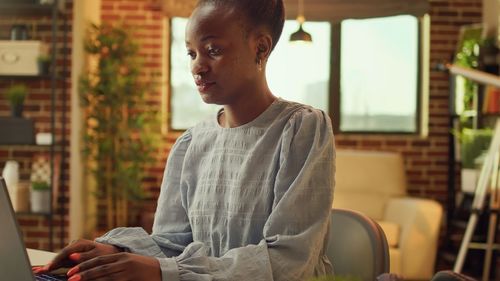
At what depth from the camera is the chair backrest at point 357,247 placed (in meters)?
1.36

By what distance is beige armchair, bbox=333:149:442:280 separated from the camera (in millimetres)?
5652

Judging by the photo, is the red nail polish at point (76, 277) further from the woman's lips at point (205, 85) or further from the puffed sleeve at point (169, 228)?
the woman's lips at point (205, 85)

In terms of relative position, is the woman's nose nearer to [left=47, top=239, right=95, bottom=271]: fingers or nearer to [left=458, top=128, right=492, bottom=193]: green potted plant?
[left=47, top=239, right=95, bottom=271]: fingers

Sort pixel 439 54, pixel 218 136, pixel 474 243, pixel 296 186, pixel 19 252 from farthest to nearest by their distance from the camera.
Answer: pixel 439 54
pixel 474 243
pixel 218 136
pixel 296 186
pixel 19 252

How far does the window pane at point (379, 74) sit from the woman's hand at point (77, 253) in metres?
6.23

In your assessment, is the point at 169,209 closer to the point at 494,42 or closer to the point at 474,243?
the point at 474,243

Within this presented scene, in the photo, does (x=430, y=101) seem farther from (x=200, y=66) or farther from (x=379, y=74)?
(x=200, y=66)

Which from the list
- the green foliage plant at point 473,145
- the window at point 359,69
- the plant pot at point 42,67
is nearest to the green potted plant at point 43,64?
the plant pot at point 42,67

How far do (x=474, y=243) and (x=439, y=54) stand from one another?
1.85m

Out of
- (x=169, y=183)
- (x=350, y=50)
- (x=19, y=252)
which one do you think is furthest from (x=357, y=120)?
(x=19, y=252)

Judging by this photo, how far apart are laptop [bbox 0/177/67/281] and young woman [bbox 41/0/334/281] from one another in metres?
0.13

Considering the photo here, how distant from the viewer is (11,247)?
36.9 inches

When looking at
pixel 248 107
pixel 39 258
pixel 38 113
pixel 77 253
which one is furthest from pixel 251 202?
pixel 38 113

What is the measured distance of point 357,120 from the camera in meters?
7.27
